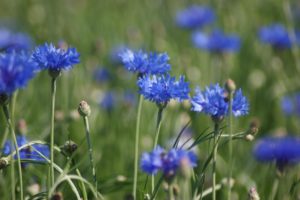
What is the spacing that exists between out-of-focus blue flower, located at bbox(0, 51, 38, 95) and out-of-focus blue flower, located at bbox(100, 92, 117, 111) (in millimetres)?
1521

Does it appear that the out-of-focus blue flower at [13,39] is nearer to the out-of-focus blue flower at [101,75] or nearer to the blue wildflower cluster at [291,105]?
the out-of-focus blue flower at [101,75]

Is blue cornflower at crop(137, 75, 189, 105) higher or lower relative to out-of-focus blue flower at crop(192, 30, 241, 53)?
lower

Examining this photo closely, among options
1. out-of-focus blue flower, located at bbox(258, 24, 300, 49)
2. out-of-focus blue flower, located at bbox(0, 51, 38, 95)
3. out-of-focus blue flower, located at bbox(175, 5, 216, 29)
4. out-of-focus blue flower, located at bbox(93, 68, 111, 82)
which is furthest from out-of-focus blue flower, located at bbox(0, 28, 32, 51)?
out-of-focus blue flower, located at bbox(0, 51, 38, 95)

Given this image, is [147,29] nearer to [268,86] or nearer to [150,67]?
[268,86]

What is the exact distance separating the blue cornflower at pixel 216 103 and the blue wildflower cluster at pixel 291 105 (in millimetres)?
1265

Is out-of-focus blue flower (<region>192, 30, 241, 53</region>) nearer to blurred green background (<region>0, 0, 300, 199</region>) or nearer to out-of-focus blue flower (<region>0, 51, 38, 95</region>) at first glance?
blurred green background (<region>0, 0, 300, 199</region>)

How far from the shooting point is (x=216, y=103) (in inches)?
50.3

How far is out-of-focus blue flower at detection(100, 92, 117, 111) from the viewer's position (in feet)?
8.74

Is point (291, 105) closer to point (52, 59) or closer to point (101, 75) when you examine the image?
point (101, 75)

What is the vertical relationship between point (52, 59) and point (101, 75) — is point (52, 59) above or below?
below

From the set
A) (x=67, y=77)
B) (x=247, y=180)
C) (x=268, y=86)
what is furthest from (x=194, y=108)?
(x=268, y=86)

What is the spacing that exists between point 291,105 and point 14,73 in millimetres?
1756

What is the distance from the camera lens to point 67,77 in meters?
2.55

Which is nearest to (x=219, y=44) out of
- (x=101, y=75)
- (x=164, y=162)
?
(x=101, y=75)
